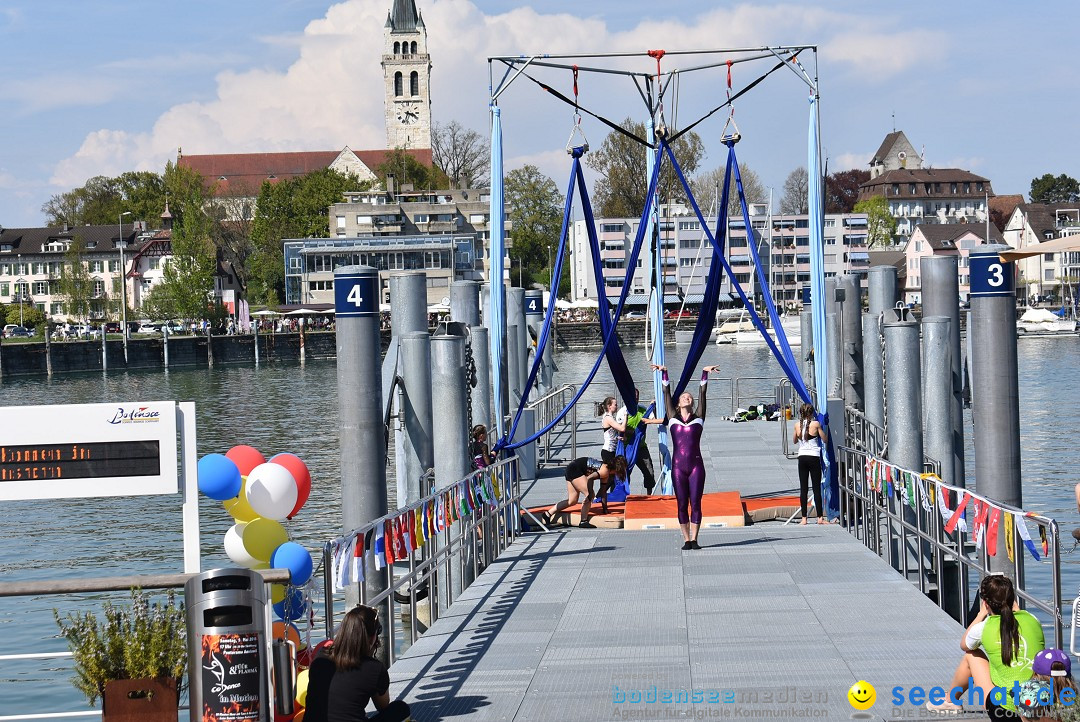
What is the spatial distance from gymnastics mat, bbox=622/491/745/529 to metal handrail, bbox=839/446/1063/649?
136cm

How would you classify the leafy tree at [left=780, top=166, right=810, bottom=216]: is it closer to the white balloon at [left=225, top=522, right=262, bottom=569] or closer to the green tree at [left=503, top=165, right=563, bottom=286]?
the green tree at [left=503, top=165, right=563, bottom=286]

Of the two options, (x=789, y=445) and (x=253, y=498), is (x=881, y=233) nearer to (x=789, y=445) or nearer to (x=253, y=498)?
(x=789, y=445)

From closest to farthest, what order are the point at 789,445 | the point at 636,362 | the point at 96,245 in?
1. the point at 789,445
2. the point at 636,362
3. the point at 96,245

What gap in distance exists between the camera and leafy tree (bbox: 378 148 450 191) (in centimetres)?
14812

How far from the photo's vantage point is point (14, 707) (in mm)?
16000

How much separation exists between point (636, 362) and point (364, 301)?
256ft

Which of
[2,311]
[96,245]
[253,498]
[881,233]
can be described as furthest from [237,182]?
[253,498]

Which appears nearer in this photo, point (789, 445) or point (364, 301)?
point (364, 301)

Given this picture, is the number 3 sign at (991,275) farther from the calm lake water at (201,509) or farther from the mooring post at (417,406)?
the calm lake water at (201,509)

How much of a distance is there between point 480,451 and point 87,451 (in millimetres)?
7082

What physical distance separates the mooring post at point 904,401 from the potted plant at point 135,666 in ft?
30.2

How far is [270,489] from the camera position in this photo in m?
12.6

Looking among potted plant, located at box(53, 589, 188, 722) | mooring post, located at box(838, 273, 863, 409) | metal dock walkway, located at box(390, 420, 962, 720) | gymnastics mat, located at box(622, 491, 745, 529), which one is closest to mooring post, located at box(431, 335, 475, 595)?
metal dock walkway, located at box(390, 420, 962, 720)

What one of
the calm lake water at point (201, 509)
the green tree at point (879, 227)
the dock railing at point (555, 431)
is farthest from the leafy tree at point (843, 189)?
the dock railing at point (555, 431)
